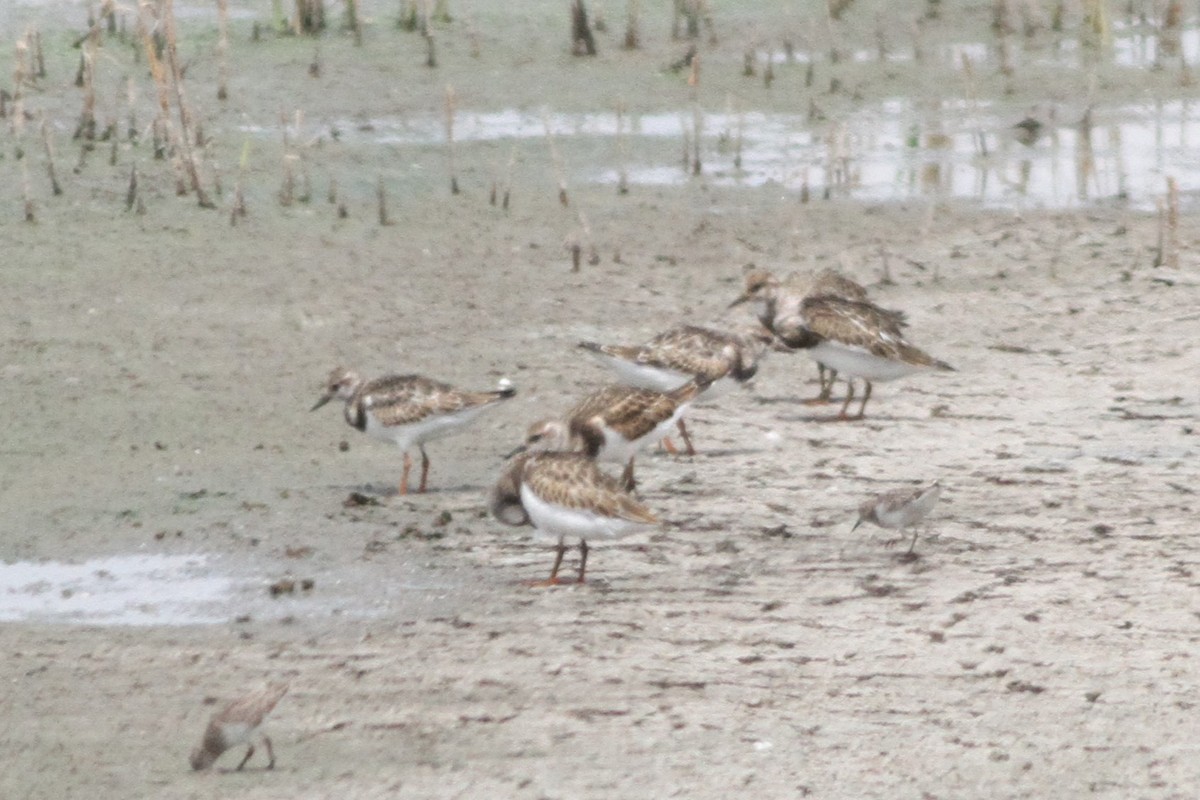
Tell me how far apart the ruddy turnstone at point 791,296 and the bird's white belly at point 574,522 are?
129 inches

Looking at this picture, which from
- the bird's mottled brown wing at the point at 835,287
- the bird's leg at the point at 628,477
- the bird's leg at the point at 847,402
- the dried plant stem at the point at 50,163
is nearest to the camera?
the bird's leg at the point at 628,477

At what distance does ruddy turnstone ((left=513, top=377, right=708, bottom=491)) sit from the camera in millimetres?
9805

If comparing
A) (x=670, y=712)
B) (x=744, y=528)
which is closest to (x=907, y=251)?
(x=744, y=528)

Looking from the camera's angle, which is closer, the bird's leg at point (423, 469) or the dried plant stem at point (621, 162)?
the bird's leg at point (423, 469)

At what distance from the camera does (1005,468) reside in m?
10.2

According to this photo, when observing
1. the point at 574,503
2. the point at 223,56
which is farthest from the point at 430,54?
the point at 574,503

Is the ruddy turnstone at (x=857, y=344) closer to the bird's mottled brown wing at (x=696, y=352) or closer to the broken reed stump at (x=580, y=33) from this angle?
the bird's mottled brown wing at (x=696, y=352)

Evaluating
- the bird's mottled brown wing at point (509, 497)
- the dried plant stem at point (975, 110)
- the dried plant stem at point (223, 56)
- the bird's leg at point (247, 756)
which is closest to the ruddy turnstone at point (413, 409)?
the bird's mottled brown wing at point (509, 497)

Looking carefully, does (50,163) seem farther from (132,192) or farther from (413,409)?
(413,409)

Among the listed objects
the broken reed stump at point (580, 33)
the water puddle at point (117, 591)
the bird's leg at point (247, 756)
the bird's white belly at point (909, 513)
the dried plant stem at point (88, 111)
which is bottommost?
the water puddle at point (117, 591)

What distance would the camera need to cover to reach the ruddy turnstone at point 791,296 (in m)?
11.9

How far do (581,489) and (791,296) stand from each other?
4.09 meters

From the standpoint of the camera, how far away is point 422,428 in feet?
34.2

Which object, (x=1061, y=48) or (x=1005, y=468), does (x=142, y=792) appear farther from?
(x=1061, y=48)
